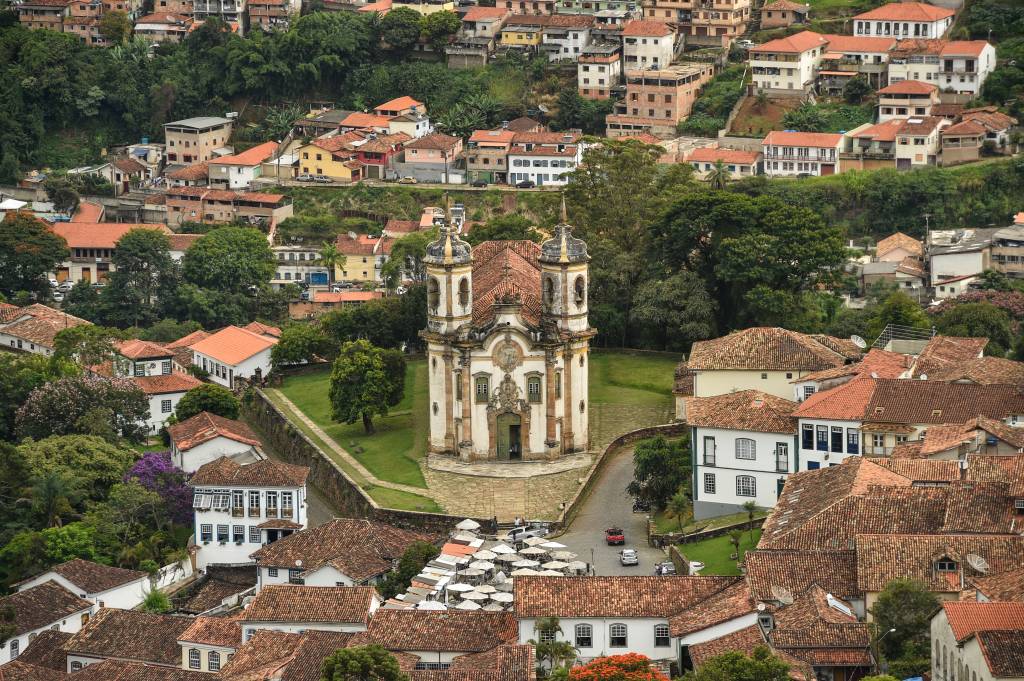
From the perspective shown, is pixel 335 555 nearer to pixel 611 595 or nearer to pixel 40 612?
pixel 40 612

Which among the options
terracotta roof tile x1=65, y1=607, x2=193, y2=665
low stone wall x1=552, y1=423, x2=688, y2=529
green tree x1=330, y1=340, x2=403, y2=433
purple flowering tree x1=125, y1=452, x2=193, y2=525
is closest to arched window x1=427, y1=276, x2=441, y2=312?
green tree x1=330, y1=340, x2=403, y2=433

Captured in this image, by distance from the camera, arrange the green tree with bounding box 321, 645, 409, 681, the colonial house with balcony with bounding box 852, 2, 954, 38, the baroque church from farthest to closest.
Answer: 1. the colonial house with balcony with bounding box 852, 2, 954, 38
2. the baroque church
3. the green tree with bounding box 321, 645, 409, 681

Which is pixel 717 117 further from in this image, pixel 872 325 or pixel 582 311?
pixel 582 311

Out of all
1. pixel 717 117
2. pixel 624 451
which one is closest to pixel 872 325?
pixel 624 451

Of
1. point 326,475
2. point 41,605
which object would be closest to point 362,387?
point 326,475

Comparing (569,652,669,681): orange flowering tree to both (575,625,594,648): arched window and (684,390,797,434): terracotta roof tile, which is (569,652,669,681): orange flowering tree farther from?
(684,390,797,434): terracotta roof tile

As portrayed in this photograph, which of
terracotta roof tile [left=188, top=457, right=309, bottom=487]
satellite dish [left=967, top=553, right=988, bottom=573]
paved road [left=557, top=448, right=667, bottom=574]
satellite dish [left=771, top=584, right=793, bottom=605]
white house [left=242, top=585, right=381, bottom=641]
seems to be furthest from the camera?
terracotta roof tile [left=188, top=457, right=309, bottom=487]
